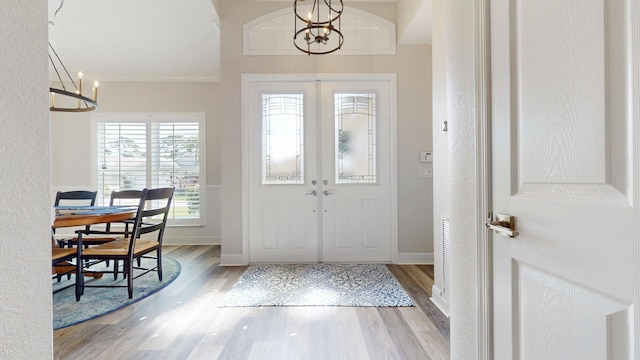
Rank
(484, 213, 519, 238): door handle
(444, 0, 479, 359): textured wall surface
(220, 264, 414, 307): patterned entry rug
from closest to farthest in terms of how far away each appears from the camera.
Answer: (484, 213, 519, 238): door handle → (444, 0, 479, 359): textured wall surface → (220, 264, 414, 307): patterned entry rug

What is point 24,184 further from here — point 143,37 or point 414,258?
point 143,37

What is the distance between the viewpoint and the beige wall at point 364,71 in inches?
138

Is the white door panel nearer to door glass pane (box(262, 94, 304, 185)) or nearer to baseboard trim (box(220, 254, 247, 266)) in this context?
door glass pane (box(262, 94, 304, 185))

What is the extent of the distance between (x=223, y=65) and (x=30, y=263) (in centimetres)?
328

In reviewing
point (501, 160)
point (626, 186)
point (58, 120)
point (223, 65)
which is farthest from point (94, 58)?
point (626, 186)

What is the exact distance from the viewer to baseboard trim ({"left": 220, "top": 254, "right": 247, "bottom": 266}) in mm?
3500

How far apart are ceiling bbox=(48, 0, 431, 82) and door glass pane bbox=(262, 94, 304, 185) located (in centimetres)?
123

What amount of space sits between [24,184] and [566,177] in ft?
4.53

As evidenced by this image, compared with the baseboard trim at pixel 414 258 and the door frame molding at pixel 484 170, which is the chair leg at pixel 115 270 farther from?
the door frame molding at pixel 484 170

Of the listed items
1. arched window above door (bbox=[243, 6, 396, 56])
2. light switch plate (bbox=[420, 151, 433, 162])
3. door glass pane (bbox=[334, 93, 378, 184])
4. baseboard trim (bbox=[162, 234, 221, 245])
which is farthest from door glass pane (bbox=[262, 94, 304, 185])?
baseboard trim (bbox=[162, 234, 221, 245])

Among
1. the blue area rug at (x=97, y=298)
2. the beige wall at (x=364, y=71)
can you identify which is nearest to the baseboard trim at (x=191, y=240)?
the beige wall at (x=364, y=71)

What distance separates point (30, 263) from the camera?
0.71 meters

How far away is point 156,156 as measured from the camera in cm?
472

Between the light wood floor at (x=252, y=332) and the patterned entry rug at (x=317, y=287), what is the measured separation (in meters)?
0.12
